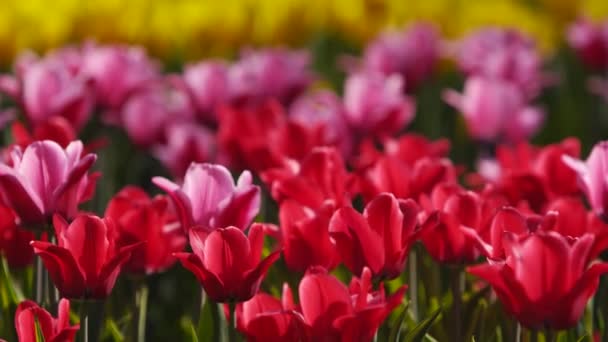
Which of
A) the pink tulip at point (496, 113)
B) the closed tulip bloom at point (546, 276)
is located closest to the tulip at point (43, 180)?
the closed tulip bloom at point (546, 276)

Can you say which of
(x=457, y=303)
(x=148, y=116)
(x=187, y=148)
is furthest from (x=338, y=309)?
(x=148, y=116)

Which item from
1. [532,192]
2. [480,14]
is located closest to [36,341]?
[532,192]

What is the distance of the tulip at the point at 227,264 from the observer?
62.7 inches

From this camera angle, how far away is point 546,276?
1544 mm

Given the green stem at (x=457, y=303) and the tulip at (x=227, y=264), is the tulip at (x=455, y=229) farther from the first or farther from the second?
the tulip at (x=227, y=264)

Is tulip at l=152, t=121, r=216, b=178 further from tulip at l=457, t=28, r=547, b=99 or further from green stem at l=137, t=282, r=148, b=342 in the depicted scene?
tulip at l=457, t=28, r=547, b=99

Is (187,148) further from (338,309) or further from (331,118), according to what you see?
(338,309)

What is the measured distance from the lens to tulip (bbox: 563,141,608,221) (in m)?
1.91

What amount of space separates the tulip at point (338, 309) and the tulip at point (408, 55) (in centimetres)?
264

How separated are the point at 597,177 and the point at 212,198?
0.68 meters

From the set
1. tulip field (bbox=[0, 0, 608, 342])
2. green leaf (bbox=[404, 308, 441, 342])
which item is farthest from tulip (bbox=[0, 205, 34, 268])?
green leaf (bbox=[404, 308, 441, 342])

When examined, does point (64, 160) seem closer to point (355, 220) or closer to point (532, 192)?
→ point (355, 220)

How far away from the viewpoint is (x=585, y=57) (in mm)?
4723

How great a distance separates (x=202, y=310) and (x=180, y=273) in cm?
103
